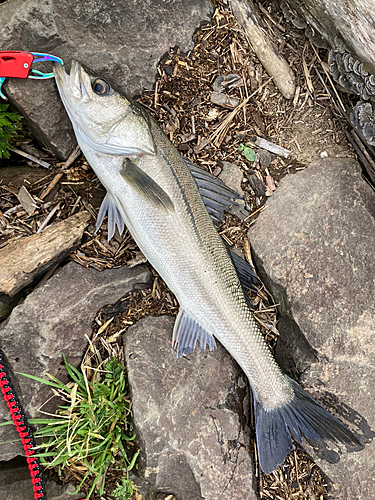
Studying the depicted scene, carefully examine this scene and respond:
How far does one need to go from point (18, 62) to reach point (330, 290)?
11.2ft

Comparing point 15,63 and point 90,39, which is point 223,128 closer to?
point 90,39

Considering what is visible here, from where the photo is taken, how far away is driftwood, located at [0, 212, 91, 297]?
136 inches

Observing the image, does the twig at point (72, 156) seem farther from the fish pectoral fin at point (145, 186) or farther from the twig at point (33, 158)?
the fish pectoral fin at point (145, 186)

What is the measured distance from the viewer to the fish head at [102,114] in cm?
336

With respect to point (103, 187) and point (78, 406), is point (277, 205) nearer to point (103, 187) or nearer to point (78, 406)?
point (103, 187)

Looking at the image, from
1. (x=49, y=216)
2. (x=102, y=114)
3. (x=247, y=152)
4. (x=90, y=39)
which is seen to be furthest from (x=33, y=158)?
(x=247, y=152)

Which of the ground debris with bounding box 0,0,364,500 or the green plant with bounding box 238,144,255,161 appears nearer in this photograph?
the ground debris with bounding box 0,0,364,500

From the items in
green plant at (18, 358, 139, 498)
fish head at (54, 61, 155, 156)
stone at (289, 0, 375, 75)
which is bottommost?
green plant at (18, 358, 139, 498)

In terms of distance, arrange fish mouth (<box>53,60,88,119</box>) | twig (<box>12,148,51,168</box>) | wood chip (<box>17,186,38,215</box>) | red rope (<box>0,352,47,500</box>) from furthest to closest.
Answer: twig (<box>12,148,51,168</box>)
wood chip (<box>17,186,38,215</box>)
red rope (<box>0,352,47,500</box>)
fish mouth (<box>53,60,88,119</box>)

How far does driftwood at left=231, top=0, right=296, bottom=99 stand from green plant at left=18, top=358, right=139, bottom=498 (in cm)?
320

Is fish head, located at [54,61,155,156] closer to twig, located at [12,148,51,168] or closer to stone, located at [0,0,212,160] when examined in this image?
stone, located at [0,0,212,160]

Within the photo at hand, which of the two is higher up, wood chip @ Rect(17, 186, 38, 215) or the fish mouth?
the fish mouth

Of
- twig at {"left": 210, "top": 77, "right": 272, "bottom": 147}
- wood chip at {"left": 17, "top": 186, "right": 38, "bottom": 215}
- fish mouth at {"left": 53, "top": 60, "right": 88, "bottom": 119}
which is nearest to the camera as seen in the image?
fish mouth at {"left": 53, "top": 60, "right": 88, "bottom": 119}

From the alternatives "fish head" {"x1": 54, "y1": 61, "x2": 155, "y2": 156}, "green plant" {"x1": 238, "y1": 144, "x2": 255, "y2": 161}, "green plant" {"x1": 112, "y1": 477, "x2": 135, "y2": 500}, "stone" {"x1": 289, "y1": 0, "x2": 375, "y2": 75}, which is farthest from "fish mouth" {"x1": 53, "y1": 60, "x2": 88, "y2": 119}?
"green plant" {"x1": 112, "y1": 477, "x2": 135, "y2": 500}
